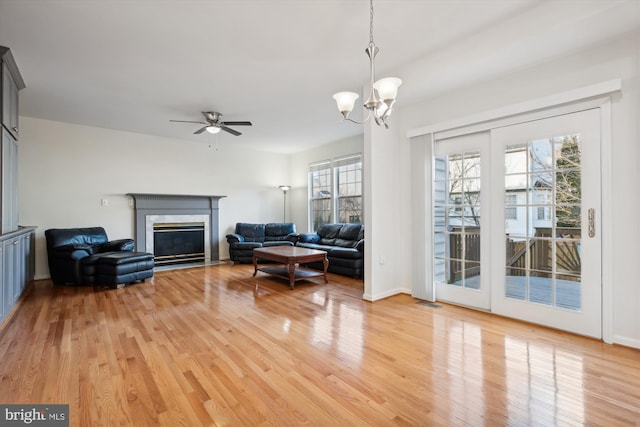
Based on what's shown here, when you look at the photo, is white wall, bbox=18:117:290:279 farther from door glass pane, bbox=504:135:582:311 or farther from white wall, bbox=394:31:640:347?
white wall, bbox=394:31:640:347

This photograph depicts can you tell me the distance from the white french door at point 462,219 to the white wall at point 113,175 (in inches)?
197

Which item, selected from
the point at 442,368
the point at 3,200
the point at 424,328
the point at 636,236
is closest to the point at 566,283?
the point at 636,236

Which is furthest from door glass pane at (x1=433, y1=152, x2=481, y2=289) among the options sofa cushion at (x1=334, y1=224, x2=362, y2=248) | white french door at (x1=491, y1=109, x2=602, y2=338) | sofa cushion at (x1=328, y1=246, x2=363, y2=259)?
sofa cushion at (x1=334, y1=224, x2=362, y2=248)

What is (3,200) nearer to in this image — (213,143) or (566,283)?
(213,143)

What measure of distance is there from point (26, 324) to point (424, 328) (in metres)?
4.11

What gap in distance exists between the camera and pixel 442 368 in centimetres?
226

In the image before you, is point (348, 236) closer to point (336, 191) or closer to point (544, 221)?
point (336, 191)

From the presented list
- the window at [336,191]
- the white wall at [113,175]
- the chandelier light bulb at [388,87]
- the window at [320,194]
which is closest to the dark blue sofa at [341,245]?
the window at [336,191]

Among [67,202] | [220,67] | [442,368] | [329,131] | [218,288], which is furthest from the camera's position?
[329,131]

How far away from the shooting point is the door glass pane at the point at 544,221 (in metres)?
2.89

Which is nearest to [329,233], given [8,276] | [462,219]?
[462,219]

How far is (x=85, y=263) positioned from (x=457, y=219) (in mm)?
5524

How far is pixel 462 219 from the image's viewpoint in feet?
12.2

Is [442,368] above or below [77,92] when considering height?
below
